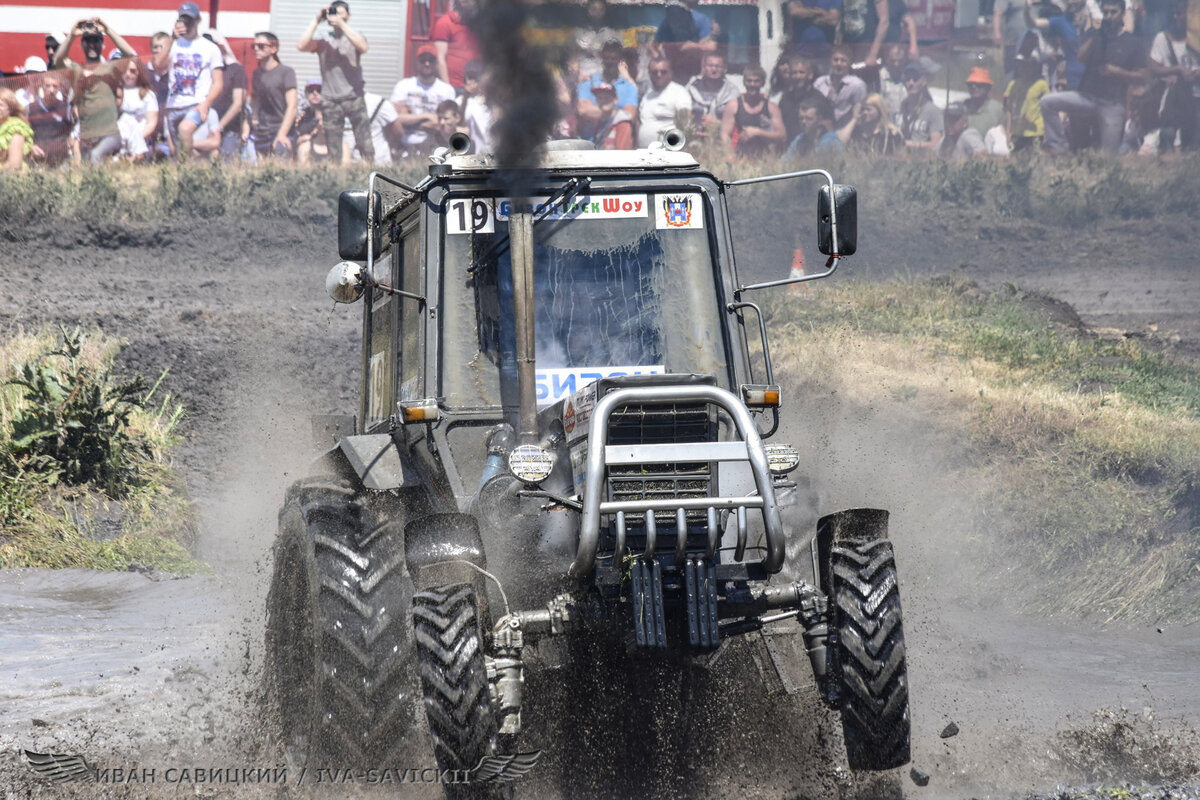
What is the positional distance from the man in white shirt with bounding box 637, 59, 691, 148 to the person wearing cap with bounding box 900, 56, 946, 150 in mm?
4085

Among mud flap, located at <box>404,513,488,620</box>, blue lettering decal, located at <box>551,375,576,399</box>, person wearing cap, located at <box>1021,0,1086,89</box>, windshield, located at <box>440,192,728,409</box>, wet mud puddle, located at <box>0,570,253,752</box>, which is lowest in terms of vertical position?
wet mud puddle, located at <box>0,570,253,752</box>

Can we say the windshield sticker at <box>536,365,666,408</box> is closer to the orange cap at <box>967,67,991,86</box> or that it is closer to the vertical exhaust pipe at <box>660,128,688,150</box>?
the vertical exhaust pipe at <box>660,128,688,150</box>

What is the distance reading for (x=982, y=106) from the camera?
78.1 feet

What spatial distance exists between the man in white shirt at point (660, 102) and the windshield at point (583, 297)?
13509mm

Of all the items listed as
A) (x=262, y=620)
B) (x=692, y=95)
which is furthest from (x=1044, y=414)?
(x=692, y=95)

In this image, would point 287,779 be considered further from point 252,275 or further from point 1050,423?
point 252,275

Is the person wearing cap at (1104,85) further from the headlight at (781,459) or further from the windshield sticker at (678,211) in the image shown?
the headlight at (781,459)

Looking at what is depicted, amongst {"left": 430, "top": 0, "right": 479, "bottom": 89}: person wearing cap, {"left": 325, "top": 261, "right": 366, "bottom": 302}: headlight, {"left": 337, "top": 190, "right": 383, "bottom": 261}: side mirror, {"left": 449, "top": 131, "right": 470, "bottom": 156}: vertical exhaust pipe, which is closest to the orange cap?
{"left": 430, "top": 0, "right": 479, "bottom": 89}: person wearing cap

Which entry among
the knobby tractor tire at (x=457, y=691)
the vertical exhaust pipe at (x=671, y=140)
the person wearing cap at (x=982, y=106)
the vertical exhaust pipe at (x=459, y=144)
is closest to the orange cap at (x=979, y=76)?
the person wearing cap at (x=982, y=106)

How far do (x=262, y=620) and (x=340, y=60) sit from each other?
13605 millimetres

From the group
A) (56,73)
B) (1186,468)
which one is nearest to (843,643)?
(1186,468)

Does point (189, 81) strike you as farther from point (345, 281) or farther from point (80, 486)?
point (345, 281)

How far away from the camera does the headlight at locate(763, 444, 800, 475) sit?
5699 millimetres

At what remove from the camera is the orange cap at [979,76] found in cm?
2327
